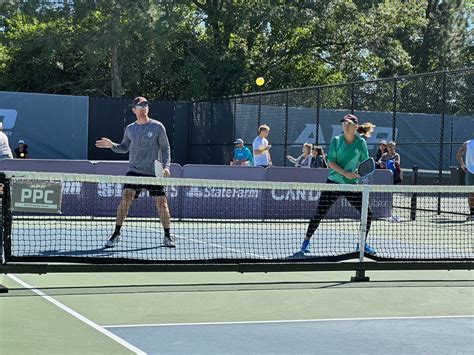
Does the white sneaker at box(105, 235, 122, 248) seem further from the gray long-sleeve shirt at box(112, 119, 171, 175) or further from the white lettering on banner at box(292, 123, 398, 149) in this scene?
the white lettering on banner at box(292, 123, 398, 149)

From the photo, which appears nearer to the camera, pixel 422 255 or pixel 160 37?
pixel 422 255

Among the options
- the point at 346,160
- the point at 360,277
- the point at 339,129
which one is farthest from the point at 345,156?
the point at 339,129

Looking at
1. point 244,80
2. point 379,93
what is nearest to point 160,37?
point 244,80

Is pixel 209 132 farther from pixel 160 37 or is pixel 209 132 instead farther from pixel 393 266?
pixel 393 266

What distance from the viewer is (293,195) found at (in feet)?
53.5

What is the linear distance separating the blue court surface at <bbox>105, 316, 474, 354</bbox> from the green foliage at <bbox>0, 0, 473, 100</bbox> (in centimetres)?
2921

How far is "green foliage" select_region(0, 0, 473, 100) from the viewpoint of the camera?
114 feet

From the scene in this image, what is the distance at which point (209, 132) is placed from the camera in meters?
27.0

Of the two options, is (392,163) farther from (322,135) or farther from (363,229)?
(363,229)

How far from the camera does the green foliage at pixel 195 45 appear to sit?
114 ft

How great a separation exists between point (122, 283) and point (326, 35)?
33902mm

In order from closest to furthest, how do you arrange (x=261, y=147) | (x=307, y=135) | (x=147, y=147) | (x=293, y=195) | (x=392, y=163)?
(x=147, y=147), (x=293, y=195), (x=261, y=147), (x=392, y=163), (x=307, y=135)

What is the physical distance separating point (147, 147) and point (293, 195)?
7230mm

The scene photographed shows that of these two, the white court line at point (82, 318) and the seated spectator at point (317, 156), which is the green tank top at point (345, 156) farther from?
the seated spectator at point (317, 156)
